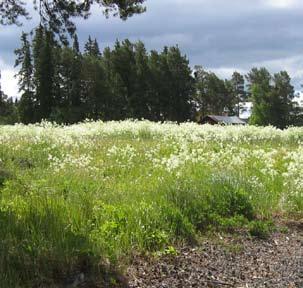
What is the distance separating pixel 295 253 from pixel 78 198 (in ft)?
9.97

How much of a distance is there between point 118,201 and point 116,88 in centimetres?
5710

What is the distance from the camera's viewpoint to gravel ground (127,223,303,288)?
5812mm

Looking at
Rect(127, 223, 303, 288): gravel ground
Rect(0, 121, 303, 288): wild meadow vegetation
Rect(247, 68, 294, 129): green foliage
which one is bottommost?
Rect(127, 223, 303, 288): gravel ground

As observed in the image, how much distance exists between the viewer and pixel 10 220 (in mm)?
5812

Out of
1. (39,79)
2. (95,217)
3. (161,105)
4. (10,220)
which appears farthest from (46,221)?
(161,105)

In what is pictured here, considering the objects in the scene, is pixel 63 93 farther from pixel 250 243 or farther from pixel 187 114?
pixel 250 243

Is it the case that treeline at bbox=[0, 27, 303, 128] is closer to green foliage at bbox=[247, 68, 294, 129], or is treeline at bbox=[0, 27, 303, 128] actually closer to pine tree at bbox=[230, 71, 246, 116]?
green foliage at bbox=[247, 68, 294, 129]

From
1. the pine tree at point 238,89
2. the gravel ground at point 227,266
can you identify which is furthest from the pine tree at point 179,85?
the gravel ground at point 227,266

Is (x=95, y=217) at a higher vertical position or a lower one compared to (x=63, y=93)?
lower

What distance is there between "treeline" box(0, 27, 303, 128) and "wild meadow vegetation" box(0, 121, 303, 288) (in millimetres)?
36719

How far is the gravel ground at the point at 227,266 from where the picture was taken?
229 inches

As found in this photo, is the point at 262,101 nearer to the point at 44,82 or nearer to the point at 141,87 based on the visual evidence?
the point at 141,87

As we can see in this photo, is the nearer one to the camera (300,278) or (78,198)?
(300,278)

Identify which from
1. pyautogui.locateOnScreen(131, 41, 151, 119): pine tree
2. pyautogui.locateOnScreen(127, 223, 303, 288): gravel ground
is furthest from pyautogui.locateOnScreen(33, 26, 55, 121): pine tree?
pyautogui.locateOnScreen(127, 223, 303, 288): gravel ground
